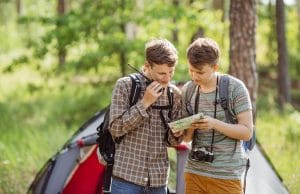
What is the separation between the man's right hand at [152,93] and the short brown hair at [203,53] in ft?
0.80

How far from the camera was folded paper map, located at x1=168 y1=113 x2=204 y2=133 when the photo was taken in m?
3.03

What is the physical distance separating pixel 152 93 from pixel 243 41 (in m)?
3.39

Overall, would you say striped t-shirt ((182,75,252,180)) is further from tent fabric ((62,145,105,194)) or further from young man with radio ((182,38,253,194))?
tent fabric ((62,145,105,194))

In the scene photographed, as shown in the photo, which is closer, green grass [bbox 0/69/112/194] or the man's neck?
the man's neck

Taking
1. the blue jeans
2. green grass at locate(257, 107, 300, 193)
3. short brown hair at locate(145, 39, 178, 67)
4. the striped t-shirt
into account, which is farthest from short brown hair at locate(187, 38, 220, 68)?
green grass at locate(257, 107, 300, 193)

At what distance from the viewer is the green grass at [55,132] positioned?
6023 millimetres

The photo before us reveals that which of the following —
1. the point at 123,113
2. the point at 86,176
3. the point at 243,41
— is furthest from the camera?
the point at 243,41

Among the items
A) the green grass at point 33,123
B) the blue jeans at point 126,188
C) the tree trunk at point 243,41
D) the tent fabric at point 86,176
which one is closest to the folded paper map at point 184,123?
the blue jeans at point 126,188

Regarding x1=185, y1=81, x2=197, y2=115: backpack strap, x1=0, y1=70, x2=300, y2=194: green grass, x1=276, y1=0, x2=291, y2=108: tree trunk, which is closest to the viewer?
x1=185, y1=81, x2=197, y2=115: backpack strap

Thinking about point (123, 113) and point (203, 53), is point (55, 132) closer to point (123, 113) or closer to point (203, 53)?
point (123, 113)

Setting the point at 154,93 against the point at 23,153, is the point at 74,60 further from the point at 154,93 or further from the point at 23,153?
the point at 154,93

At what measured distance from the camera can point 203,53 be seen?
3057mm

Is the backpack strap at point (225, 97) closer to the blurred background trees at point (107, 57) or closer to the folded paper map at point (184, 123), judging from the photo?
the folded paper map at point (184, 123)

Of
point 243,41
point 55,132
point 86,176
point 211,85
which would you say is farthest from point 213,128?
point 55,132
